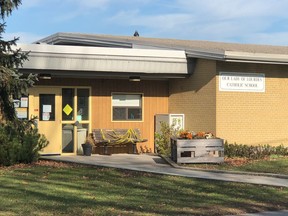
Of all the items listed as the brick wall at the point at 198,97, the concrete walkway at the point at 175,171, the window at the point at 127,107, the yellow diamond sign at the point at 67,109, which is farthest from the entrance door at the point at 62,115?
the brick wall at the point at 198,97

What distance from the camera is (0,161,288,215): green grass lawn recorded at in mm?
8320

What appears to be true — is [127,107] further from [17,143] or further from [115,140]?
[17,143]

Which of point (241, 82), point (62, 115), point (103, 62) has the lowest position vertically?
point (62, 115)

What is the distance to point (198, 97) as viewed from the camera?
17359mm

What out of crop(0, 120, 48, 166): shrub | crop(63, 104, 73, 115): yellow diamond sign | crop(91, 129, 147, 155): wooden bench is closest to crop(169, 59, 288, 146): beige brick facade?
crop(91, 129, 147, 155): wooden bench

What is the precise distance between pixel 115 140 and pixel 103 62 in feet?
9.75

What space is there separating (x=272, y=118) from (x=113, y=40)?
7.18 metres

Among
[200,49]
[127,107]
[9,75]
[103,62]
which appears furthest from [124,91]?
[9,75]

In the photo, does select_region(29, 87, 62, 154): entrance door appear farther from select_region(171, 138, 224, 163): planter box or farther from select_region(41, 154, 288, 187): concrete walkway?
select_region(171, 138, 224, 163): planter box

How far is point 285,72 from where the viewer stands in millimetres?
17891

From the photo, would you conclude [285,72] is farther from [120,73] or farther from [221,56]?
[120,73]

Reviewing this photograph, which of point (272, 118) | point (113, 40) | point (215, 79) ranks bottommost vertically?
point (272, 118)

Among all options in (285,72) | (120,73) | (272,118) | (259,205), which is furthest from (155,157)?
(259,205)

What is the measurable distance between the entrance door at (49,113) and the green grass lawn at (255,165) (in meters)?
5.54
